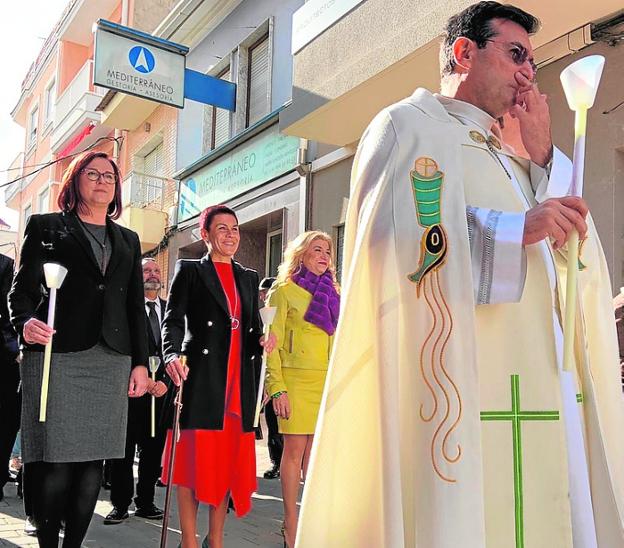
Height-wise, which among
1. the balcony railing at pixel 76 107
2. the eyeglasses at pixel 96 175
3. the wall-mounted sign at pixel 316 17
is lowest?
the eyeglasses at pixel 96 175

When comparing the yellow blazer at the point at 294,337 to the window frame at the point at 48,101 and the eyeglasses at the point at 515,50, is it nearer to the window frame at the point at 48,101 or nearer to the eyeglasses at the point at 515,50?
the eyeglasses at the point at 515,50

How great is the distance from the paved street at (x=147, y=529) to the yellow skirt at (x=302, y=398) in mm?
853

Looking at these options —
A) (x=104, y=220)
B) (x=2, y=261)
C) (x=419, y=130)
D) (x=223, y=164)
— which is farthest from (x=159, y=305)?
(x=223, y=164)

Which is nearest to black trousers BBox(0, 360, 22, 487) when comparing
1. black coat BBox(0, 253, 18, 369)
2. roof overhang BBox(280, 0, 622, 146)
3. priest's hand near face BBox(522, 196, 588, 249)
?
black coat BBox(0, 253, 18, 369)

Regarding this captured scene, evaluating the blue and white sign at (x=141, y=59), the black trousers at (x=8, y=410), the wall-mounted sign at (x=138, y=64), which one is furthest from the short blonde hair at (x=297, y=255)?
the blue and white sign at (x=141, y=59)

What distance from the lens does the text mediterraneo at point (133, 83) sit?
40.4ft

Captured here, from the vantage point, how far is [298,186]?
12.2 m

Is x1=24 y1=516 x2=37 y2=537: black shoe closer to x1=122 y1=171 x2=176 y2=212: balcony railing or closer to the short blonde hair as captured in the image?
the short blonde hair

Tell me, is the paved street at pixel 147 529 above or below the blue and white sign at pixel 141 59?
below

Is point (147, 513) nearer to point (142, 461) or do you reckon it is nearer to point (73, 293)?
point (142, 461)

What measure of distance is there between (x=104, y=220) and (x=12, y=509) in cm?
306

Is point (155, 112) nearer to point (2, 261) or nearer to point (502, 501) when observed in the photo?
point (2, 261)

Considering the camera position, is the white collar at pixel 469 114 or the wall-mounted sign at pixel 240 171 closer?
the white collar at pixel 469 114

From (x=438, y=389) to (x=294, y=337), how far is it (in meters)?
3.04
